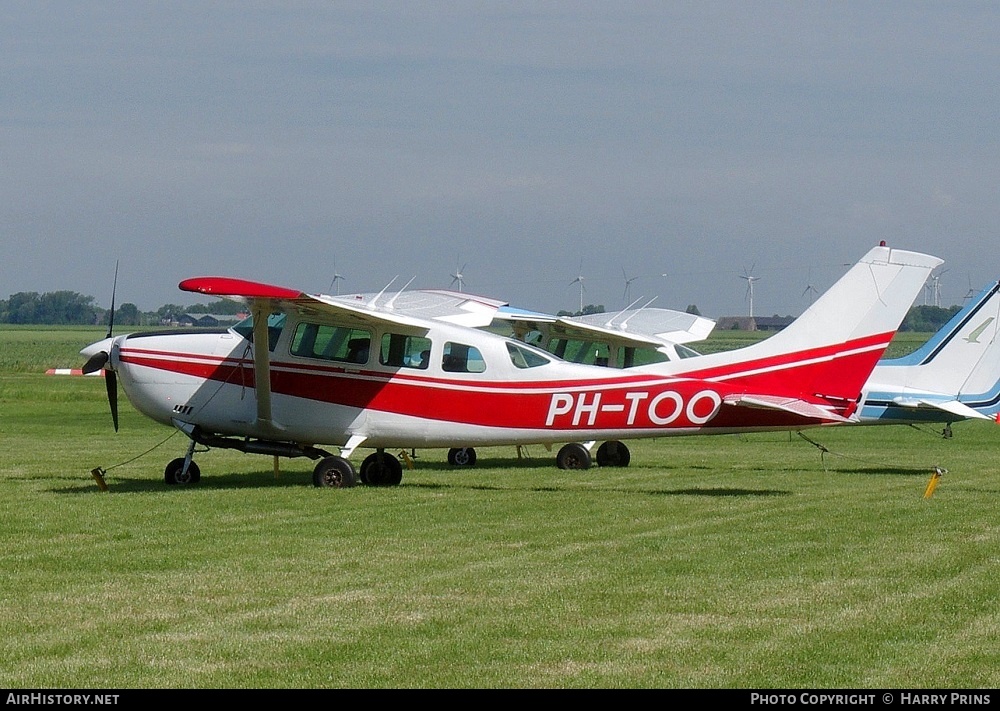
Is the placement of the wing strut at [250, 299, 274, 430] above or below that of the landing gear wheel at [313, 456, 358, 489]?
above

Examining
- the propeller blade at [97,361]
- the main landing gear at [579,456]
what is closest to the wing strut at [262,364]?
the propeller blade at [97,361]

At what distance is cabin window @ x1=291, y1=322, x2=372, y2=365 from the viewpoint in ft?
58.6

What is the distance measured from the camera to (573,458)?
72.7 feet

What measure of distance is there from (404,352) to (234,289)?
2.96 meters

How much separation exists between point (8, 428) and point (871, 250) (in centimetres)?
2061

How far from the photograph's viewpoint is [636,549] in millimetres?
11859

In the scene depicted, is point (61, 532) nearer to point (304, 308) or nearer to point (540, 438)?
point (304, 308)

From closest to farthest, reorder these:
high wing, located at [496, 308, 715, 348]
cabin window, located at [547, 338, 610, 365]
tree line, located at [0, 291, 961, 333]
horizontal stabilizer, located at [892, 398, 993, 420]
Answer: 1. horizontal stabilizer, located at [892, 398, 993, 420]
2. high wing, located at [496, 308, 715, 348]
3. cabin window, located at [547, 338, 610, 365]
4. tree line, located at [0, 291, 961, 333]

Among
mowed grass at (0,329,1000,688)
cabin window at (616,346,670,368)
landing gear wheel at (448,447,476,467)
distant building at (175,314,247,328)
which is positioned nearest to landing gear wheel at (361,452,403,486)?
mowed grass at (0,329,1000,688)

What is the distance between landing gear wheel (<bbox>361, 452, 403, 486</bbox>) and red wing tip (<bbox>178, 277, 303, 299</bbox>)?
320 centimetres

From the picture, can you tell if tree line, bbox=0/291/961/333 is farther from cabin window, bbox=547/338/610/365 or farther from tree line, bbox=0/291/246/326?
cabin window, bbox=547/338/610/365

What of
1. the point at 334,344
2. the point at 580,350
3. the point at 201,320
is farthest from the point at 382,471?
the point at 201,320

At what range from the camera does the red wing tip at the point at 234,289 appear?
596 inches
